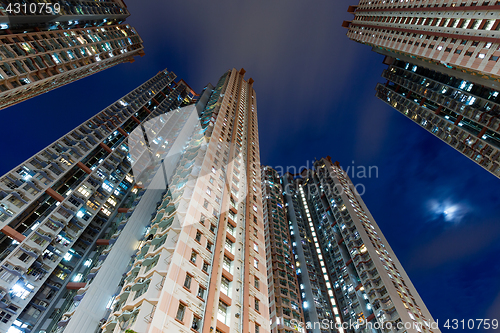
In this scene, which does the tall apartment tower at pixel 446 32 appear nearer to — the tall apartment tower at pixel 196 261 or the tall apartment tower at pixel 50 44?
the tall apartment tower at pixel 196 261

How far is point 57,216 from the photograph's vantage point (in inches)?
1679

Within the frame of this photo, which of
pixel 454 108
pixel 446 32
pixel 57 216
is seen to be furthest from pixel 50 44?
pixel 454 108

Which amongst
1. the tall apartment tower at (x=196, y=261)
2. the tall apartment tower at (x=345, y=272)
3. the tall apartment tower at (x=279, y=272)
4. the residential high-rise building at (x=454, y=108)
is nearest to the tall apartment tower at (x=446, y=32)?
the residential high-rise building at (x=454, y=108)

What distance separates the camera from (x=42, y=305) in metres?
38.0

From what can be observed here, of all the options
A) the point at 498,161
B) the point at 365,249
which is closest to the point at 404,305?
the point at 365,249

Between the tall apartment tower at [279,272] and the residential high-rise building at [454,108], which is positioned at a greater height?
the residential high-rise building at [454,108]

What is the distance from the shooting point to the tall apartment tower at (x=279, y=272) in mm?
53500

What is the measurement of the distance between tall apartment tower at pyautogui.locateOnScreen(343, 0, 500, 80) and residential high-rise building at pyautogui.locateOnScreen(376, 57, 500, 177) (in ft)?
25.2

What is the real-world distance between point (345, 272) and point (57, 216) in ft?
209

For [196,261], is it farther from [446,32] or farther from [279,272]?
[446,32]

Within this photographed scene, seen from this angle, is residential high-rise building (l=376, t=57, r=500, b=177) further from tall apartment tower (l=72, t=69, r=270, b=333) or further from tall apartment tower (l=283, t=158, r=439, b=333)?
tall apartment tower (l=72, t=69, r=270, b=333)

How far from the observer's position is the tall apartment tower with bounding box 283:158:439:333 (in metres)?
53.8

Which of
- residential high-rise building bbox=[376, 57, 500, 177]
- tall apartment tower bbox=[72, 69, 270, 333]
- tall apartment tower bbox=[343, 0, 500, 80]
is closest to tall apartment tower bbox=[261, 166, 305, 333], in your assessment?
tall apartment tower bbox=[72, 69, 270, 333]

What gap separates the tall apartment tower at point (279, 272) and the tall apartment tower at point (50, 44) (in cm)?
6132
